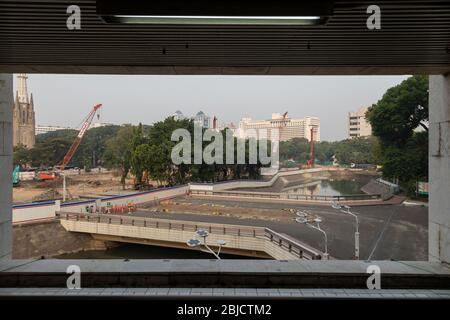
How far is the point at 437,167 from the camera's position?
680 centimetres

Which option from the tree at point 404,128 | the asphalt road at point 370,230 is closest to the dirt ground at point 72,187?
the asphalt road at point 370,230

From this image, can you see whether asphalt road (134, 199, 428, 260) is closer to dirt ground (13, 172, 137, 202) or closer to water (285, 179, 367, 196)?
water (285, 179, 367, 196)

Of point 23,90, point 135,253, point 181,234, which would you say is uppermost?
point 23,90

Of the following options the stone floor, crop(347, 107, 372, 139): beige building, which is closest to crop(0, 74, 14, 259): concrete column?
the stone floor

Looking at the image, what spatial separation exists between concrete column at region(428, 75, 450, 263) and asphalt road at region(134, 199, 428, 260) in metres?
8.09

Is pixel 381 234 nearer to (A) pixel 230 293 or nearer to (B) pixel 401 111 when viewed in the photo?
(A) pixel 230 293

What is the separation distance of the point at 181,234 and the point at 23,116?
263ft

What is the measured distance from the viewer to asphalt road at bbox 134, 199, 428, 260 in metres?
15.8

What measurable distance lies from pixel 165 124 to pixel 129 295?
133 ft

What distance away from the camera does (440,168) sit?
264 inches

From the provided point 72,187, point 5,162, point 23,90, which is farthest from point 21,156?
point 5,162

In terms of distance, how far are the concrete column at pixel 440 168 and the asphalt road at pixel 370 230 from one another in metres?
8.09

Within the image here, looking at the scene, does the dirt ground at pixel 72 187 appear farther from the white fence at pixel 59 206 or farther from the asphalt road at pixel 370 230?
the asphalt road at pixel 370 230

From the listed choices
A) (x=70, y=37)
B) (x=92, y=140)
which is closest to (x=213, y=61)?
(x=70, y=37)
